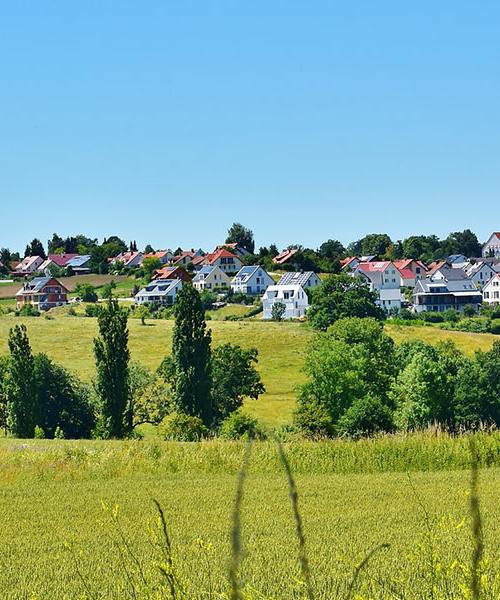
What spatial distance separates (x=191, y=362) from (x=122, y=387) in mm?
5319

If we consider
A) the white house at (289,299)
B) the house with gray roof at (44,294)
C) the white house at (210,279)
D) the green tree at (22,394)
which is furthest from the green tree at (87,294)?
the green tree at (22,394)

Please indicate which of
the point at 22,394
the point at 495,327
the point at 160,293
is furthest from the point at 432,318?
the point at 22,394

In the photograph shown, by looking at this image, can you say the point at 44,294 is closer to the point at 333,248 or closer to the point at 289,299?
the point at 289,299

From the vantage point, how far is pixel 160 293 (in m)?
117

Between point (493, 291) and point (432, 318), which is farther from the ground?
point (493, 291)

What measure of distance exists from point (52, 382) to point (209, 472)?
34.0 metres

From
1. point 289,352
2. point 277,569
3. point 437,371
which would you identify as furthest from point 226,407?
point 277,569

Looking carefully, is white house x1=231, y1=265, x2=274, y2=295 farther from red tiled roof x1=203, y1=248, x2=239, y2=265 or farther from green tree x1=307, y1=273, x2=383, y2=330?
green tree x1=307, y1=273, x2=383, y2=330

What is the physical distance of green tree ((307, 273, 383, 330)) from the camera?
304 feet

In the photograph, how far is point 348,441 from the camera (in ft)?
83.7

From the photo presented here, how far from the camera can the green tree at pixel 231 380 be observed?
59875 millimetres

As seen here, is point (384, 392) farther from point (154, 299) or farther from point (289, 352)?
point (154, 299)

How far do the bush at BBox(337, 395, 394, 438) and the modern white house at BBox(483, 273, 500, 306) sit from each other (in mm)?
76557

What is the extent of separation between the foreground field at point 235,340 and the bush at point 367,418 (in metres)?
18.7
